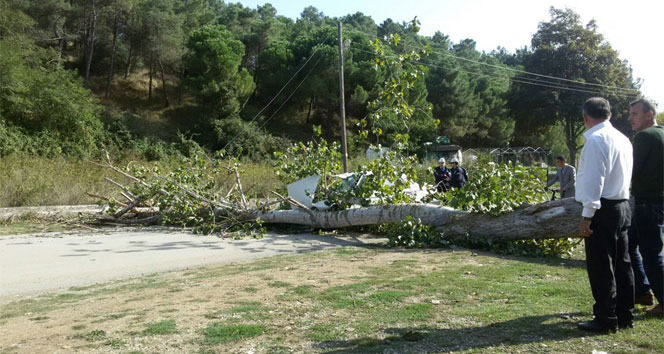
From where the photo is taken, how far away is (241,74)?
46.6m

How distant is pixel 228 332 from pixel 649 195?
361 cm

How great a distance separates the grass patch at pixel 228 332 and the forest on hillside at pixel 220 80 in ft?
109

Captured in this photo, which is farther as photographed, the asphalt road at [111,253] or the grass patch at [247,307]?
the asphalt road at [111,253]

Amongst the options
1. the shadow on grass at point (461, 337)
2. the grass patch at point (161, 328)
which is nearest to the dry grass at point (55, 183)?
the grass patch at point (161, 328)

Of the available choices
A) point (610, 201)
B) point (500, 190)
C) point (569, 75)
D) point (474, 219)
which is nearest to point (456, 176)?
point (474, 219)

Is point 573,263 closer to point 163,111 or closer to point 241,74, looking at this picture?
point 241,74

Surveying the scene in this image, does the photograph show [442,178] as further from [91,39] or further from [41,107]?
[91,39]

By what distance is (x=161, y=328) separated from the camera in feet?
14.1

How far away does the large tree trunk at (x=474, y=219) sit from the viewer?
8219 mm

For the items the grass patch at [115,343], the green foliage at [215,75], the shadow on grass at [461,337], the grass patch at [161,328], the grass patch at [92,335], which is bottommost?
the grass patch at [92,335]

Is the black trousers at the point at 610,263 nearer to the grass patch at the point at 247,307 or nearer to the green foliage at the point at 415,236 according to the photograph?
the grass patch at the point at 247,307

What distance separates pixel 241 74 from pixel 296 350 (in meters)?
44.7

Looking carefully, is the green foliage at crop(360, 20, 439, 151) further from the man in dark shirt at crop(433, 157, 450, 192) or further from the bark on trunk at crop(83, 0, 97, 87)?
the bark on trunk at crop(83, 0, 97, 87)

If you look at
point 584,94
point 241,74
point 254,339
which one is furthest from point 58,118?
point 584,94
